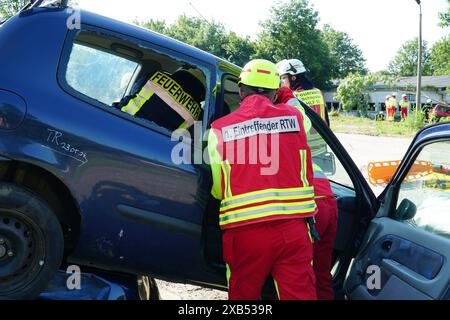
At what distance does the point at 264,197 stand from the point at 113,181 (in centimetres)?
77

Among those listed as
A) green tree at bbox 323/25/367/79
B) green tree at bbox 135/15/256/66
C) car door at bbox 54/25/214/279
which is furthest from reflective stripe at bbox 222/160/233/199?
green tree at bbox 323/25/367/79

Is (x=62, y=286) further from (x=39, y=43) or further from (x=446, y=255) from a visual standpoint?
(x=446, y=255)

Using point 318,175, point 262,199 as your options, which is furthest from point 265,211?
point 318,175

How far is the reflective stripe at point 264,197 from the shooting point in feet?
7.70

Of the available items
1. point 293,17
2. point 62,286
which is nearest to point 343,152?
point 62,286

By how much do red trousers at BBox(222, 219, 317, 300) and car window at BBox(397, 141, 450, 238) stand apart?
77 centimetres

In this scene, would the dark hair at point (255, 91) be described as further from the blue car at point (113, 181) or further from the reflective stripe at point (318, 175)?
the reflective stripe at point (318, 175)

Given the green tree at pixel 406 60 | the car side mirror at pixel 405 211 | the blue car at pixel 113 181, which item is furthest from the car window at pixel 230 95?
the green tree at pixel 406 60

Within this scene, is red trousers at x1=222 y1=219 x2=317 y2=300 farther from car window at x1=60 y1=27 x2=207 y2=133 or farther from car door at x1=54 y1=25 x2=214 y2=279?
car window at x1=60 y1=27 x2=207 y2=133

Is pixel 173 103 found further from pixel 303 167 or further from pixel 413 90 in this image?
pixel 413 90

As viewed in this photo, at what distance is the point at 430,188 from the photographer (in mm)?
2852

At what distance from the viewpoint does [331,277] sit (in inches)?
121

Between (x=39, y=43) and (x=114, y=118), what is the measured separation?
20.3 inches

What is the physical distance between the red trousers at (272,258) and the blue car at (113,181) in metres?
0.20
